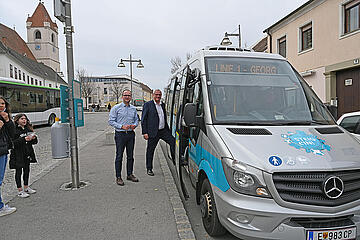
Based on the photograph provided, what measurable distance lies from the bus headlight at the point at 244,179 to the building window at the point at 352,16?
1189 centimetres

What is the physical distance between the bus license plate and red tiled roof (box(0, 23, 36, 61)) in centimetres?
6855

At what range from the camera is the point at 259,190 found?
8.98 ft

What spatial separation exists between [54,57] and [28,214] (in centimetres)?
7823

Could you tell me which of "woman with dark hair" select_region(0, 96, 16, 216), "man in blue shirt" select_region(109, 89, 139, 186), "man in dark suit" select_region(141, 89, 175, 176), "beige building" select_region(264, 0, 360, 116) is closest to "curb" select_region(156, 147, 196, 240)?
"man in dark suit" select_region(141, 89, 175, 176)

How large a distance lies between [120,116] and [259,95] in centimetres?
299

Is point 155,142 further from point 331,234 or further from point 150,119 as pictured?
point 331,234

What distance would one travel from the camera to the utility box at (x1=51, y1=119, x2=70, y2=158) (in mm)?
5215

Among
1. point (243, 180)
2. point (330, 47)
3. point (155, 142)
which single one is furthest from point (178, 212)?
point (330, 47)

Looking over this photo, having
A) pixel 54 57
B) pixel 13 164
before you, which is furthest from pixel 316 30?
pixel 54 57

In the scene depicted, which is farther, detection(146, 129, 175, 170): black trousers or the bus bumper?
detection(146, 129, 175, 170): black trousers

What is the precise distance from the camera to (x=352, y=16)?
1195cm

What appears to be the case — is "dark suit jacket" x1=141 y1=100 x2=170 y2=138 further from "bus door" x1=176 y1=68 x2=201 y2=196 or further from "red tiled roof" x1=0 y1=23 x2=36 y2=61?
"red tiled roof" x1=0 y1=23 x2=36 y2=61

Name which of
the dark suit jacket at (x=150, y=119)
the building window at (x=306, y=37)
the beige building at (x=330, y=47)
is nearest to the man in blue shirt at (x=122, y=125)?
the dark suit jacket at (x=150, y=119)

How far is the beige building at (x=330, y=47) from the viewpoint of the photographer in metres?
11.9
